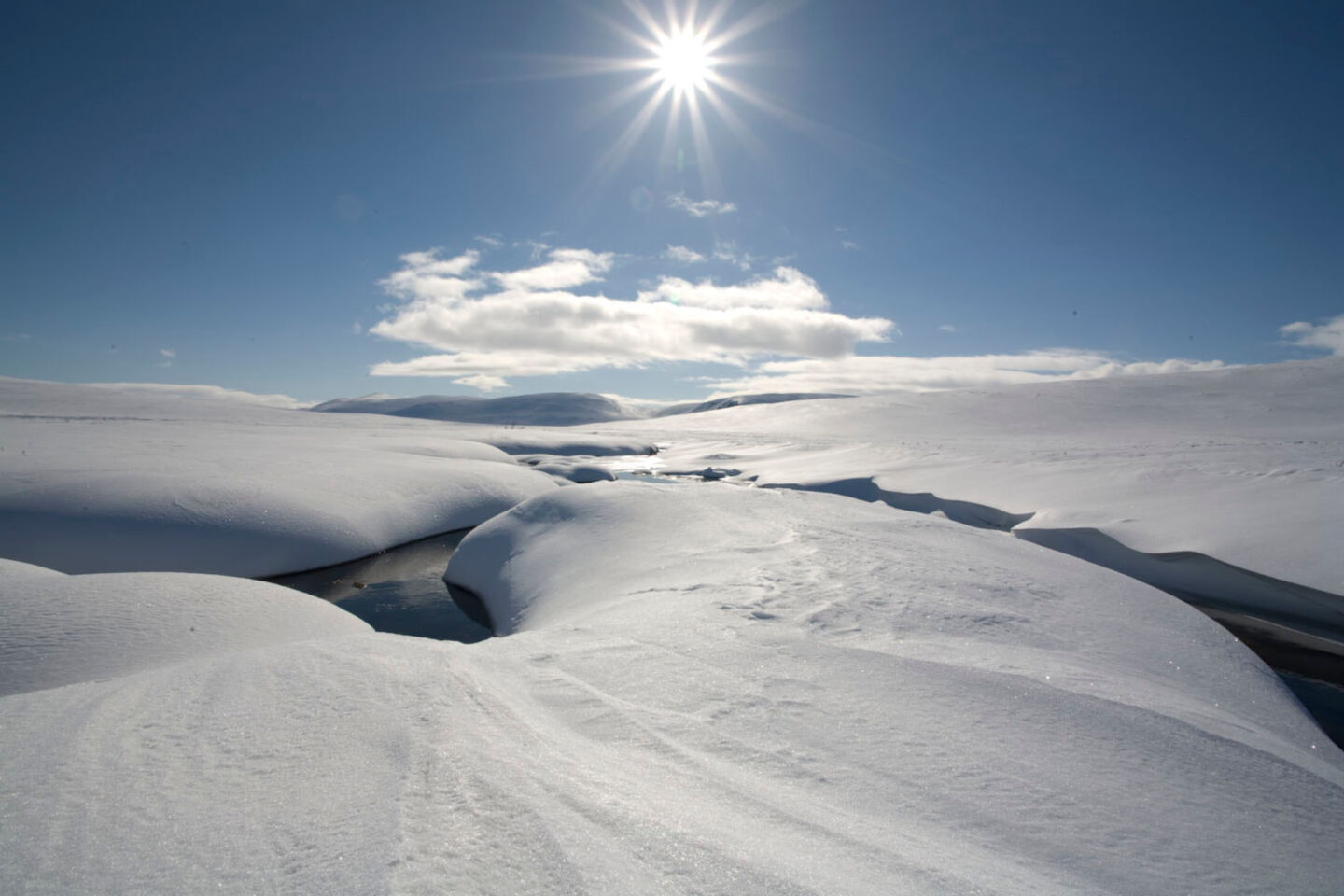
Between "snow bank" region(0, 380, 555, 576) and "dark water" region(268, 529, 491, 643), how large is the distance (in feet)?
0.80

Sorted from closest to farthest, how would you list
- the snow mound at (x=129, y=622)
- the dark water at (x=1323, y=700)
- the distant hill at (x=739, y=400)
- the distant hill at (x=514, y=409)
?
the snow mound at (x=129, y=622), the dark water at (x=1323, y=700), the distant hill at (x=514, y=409), the distant hill at (x=739, y=400)

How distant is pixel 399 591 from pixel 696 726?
6500 millimetres

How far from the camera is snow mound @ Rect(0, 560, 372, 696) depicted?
11.4 feet

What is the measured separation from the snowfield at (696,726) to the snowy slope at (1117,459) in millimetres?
146

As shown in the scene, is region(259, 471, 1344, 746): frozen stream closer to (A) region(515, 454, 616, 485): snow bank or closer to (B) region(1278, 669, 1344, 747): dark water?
(B) region(1278, 669, 1344, 747): dark water

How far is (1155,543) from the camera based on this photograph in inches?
278

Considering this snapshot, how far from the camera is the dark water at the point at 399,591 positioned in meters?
6.65

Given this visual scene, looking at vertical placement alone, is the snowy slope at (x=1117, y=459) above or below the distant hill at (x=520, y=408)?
below

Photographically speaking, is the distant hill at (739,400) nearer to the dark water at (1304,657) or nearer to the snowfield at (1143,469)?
the snowfield at (1143,469)

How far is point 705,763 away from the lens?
2.35 metres

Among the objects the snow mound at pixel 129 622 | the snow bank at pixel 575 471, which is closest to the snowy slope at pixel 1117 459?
the snow bank at pixel 575 471

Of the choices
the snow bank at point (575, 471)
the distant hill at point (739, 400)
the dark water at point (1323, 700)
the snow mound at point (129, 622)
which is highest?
the distant hill at point (739, 400)

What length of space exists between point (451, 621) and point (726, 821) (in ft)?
18.6

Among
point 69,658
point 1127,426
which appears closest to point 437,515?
point 69,658
